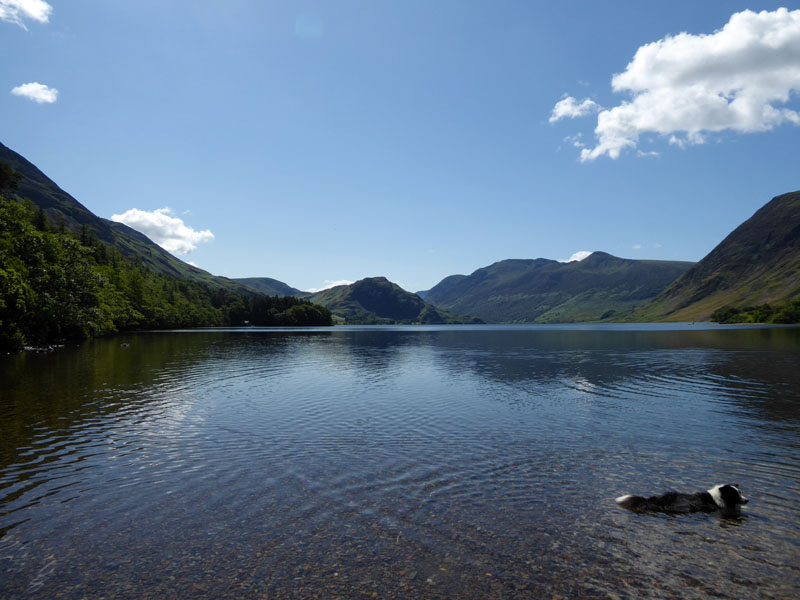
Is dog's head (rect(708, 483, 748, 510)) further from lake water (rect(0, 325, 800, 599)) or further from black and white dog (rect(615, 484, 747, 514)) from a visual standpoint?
lake water (rect(0, 325, 800, 599))

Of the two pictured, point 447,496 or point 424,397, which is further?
point 424,397

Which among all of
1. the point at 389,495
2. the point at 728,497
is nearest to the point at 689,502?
the point at 728,497

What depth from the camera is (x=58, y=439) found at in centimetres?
2541

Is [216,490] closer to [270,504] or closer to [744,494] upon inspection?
[270,504]

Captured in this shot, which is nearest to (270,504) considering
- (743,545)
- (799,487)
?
(743,545)

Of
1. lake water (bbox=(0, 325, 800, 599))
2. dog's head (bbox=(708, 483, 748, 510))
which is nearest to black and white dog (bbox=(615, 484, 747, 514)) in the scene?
dog's head (bbox=(708, 483, 748, 510))

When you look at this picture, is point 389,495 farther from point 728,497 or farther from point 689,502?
point 728,497

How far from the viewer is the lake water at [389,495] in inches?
464

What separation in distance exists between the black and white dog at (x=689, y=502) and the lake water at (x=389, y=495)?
59cm

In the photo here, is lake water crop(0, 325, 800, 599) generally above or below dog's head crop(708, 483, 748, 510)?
below

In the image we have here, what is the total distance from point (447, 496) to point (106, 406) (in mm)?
30608

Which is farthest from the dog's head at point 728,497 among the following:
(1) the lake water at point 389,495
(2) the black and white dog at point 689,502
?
(1) the lake water at point 389,495

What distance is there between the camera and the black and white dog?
53.4 ft

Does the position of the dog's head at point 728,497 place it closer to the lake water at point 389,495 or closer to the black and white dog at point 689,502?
the black and white dog at point 689,502
